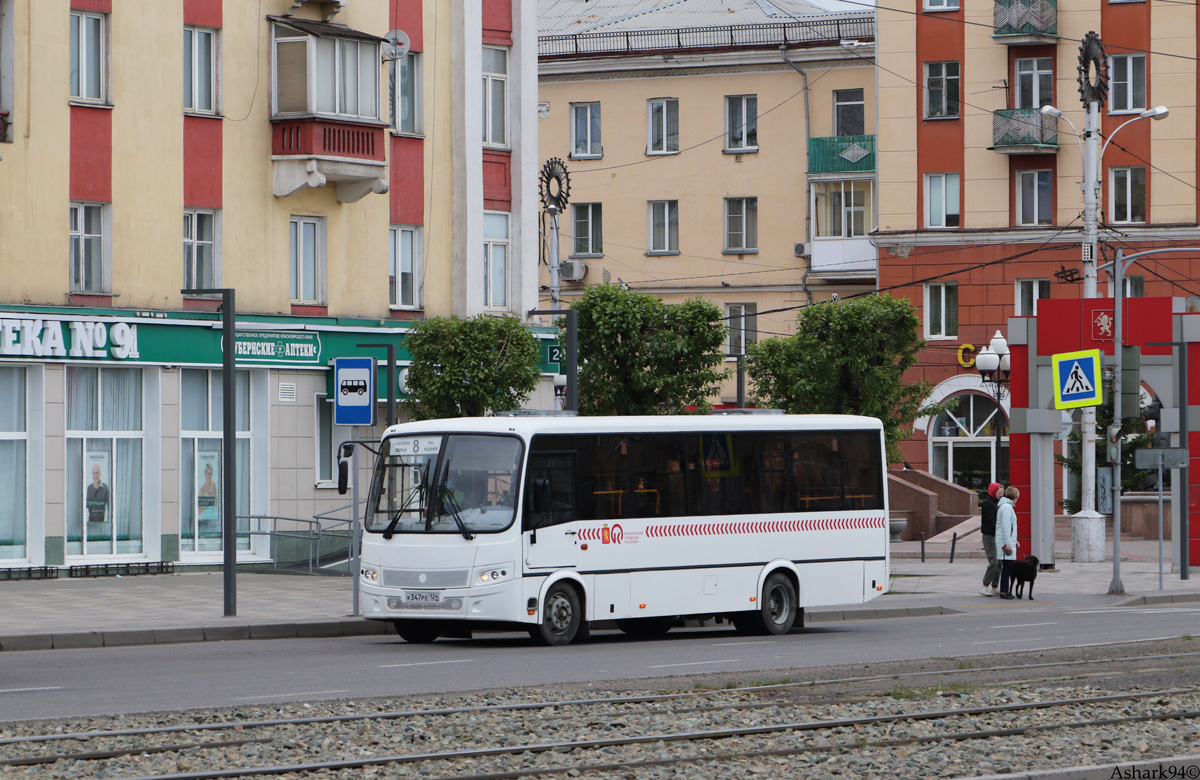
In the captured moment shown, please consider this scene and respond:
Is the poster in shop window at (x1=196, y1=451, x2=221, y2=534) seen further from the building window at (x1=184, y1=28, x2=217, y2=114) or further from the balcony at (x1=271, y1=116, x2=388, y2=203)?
the building window at (x1=184, y1=28, x2=217, y2=114)

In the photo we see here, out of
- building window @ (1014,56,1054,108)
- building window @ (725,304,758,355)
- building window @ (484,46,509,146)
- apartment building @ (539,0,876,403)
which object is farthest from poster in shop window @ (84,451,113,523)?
building window @ (1014,56,1054,108)

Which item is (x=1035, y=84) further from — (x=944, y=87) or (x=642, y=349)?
(x=642, y=349)

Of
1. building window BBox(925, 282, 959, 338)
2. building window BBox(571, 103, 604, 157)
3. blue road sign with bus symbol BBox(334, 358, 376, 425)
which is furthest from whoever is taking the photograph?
building window BBox(571, 103, 604, 157)

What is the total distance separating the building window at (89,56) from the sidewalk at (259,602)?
8.09 m

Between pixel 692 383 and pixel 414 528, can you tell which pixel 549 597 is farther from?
pixel 692 383

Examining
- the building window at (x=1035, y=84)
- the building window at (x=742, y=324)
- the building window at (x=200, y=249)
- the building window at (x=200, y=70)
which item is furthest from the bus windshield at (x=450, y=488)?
the building window at (x=742, y=324)

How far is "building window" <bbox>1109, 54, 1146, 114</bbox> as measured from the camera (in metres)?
53.6

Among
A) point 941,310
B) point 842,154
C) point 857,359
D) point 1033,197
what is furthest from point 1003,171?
point 857,359

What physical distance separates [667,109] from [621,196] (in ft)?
11.0

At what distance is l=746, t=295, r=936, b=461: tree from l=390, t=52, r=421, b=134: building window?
8.58 meters

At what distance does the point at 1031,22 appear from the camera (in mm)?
53500

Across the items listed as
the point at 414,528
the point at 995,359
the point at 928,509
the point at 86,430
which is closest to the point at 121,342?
the point at 86,430

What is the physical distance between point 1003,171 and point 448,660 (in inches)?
1563

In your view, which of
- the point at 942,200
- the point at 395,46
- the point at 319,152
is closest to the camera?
the point at 319,152
